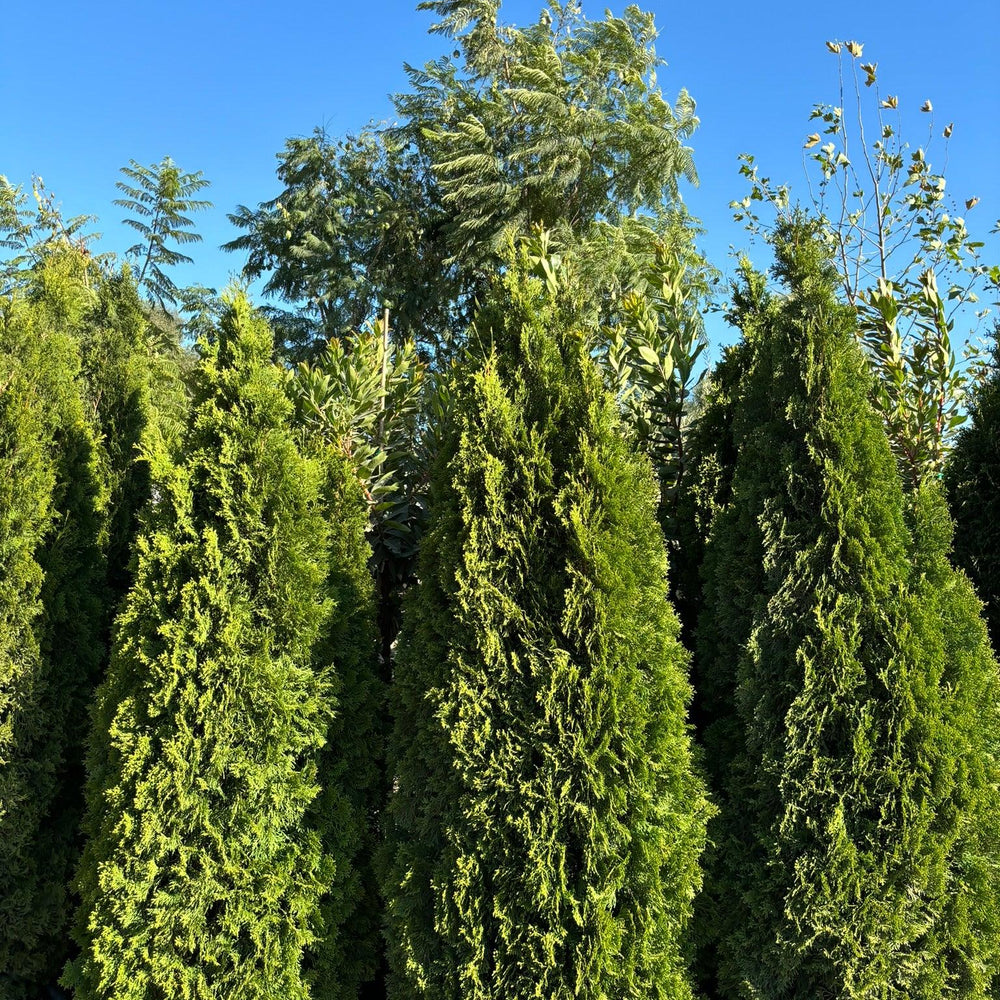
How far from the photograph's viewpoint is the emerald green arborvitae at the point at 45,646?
4.04 meters

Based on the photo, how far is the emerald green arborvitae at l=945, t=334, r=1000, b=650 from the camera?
394 centimetres

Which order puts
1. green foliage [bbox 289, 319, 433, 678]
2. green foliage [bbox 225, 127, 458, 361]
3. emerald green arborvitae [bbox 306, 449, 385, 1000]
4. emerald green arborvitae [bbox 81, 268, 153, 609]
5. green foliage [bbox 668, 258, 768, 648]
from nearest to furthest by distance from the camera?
emerald green arborvitae [bbox 306, 449, 385, 1000] → green foliage [bbox 668, 258, 768, 648] → green foliage [bbox 289, 319, 433, 678] → emerald green arborvitae [bbox 81, 268, 153, 609] → green foliage [bbox 225, 127, 458, 361]

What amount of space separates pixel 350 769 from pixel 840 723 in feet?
7.19

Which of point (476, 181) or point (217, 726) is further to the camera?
point (476, 181)

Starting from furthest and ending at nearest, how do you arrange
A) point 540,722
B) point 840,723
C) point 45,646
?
point 45,646
point 840,723
point 540,722

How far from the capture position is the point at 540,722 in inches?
108

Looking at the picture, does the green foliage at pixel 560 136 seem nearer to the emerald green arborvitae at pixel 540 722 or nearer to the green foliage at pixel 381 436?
the green foliage at pixel 381 436

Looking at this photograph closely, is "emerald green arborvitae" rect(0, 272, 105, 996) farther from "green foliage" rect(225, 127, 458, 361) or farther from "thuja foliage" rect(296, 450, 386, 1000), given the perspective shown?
"green foliage" rect(225, 127, 458, 361)

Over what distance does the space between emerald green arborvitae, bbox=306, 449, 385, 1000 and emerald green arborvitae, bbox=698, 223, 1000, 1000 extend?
1.54 metres

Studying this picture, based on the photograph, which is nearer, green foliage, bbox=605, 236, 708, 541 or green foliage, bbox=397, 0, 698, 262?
green foliage, bbox=605, 236, 708, 541

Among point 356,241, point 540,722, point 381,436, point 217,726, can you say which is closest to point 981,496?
point 540,722

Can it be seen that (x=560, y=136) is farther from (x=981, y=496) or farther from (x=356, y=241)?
(x=981, y=496)

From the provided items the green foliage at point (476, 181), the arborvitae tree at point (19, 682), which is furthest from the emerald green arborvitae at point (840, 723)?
the green foliage at point (476, 181)

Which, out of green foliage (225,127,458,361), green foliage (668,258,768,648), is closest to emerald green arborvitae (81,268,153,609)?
green foliage (668,258,768,648)
